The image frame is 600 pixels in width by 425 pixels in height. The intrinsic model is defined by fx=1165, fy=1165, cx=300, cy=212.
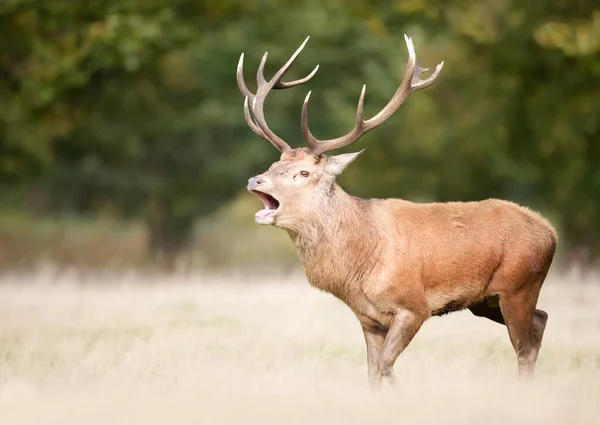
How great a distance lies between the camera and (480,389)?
696 cm

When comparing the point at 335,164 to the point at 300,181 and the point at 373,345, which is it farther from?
the point at 373,345

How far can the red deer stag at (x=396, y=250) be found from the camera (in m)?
7.52

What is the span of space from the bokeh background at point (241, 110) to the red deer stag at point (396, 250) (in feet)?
31.4

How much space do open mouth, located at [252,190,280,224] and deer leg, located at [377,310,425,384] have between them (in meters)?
1.04

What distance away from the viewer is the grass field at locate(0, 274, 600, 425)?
20.5 ft

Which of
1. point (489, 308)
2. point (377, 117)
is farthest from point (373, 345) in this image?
point (377, 117)

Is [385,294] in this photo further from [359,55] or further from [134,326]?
[359,55]

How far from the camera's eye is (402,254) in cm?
765

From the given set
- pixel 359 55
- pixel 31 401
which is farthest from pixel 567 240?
pixel 31 401

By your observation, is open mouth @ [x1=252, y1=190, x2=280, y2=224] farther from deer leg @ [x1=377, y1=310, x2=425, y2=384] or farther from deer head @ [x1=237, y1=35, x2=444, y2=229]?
deer leg @ [x1=377, y1=310, x2=425, y2=384]

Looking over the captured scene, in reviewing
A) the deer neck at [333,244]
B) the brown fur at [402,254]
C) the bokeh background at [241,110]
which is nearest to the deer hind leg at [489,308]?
the brown fur at [402,254]

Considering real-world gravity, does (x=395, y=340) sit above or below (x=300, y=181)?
below

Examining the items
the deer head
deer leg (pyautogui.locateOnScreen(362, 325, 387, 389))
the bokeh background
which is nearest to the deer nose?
the deer head

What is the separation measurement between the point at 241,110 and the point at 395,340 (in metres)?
16.4
